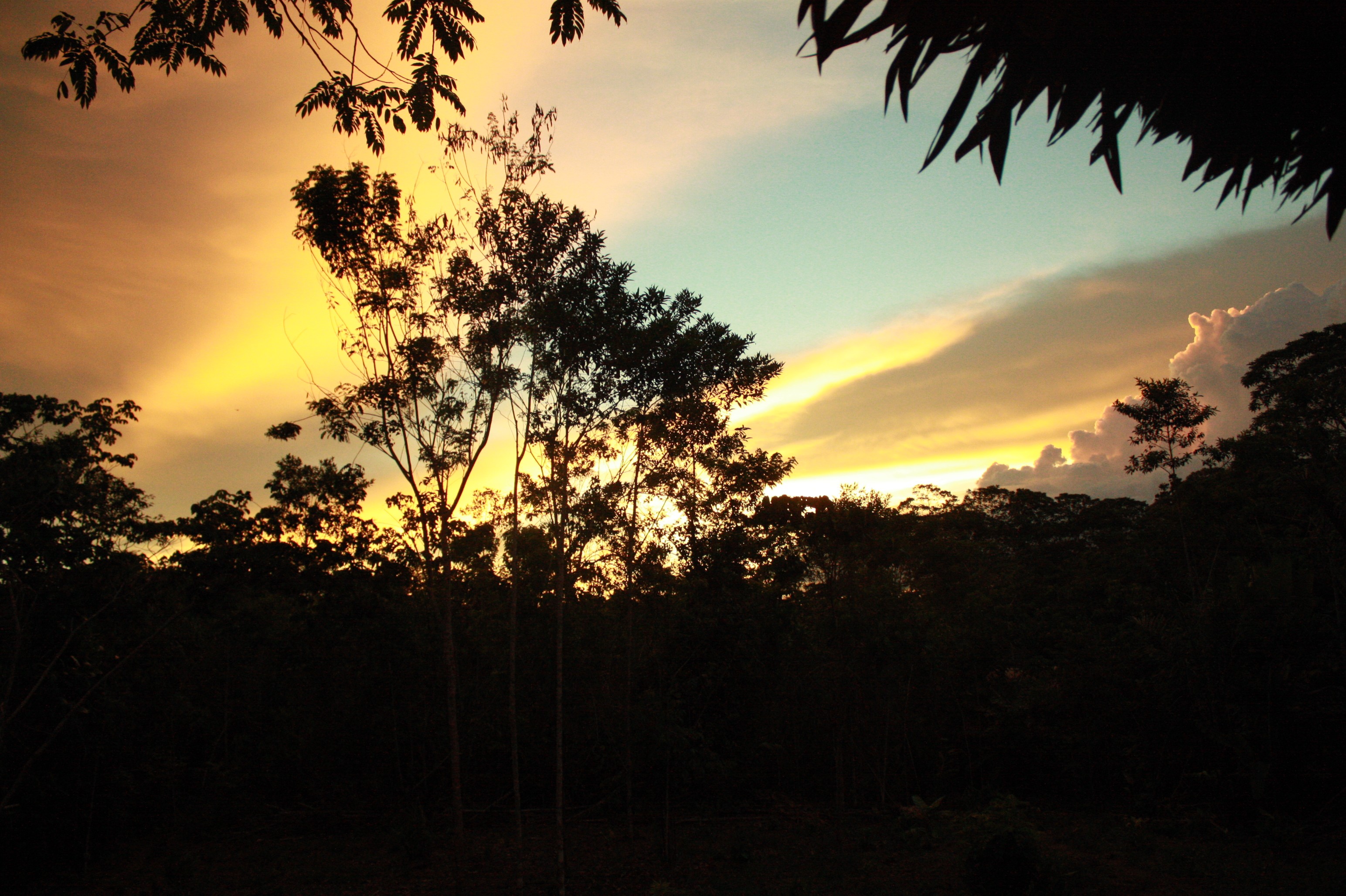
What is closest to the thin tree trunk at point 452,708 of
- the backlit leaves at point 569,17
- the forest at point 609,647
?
the forest at point 609,647

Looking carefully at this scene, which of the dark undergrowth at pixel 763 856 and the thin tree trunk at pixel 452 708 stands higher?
the thin tree trunk at pixel 452 708

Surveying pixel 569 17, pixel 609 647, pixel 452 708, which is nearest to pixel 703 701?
pixel 609 647

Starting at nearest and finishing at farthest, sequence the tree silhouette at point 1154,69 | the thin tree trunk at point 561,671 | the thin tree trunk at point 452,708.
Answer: the tree silhouette at point 1154,69 → the thin tree trunk at point 452,708 → the thin tree trunk at point 561,671

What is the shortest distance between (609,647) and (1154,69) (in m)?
17.7

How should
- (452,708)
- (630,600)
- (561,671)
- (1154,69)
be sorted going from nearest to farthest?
(1154,69) < (452,708) < (561,671) < (630,600)

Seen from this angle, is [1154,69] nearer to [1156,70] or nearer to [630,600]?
[1156,70]

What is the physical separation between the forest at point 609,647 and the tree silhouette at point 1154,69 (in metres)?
7.01

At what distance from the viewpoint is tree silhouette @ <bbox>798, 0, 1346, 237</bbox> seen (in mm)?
2129

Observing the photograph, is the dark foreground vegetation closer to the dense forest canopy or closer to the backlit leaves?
the dense forest canopy

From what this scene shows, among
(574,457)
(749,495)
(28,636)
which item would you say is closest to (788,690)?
(749,495)

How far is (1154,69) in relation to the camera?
2336 mm

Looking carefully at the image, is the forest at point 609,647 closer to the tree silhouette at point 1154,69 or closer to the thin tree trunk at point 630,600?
the thin tree trunk at point 630,600

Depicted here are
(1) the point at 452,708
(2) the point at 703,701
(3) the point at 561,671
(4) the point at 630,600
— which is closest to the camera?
(1) the point at 452,708

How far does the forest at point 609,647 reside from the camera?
37.5 feet
